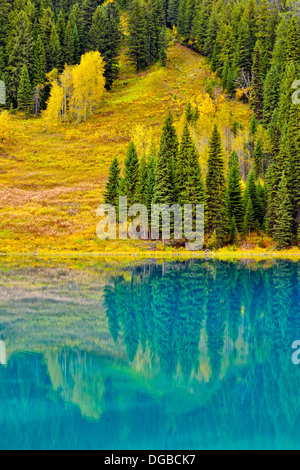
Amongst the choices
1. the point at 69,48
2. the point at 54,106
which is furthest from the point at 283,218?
the point at 69,48

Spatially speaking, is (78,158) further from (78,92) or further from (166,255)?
(166,255)

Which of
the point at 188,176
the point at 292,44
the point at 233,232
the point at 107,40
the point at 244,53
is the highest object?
the point at 107,40

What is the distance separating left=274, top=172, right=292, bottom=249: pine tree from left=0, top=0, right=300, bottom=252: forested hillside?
0.45ft

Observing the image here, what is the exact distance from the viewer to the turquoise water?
9.51m

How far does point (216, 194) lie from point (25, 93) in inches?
2366

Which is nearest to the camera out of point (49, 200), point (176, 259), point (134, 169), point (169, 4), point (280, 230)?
point (176, 259)

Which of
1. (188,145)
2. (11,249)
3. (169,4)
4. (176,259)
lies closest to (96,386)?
(176,259)

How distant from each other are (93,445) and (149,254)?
39022 millimetres

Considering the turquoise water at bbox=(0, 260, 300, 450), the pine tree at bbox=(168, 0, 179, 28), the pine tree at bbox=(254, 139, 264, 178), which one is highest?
the pine tree at bbox=(168, 0, 179, 28)

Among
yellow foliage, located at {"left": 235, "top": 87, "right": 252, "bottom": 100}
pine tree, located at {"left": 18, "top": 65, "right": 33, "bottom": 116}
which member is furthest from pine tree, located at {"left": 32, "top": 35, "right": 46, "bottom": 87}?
yellow foliage, located at {"left": 235, "top": 87, "right": 252, "bottom": 100}

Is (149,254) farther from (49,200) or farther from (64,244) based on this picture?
(49,200)

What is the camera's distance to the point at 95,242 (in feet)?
164

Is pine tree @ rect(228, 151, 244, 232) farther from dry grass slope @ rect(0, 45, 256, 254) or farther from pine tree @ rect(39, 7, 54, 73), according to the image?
pine tree @ rect(39, 7, 54, 73)

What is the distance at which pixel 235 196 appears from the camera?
52.1 metres
